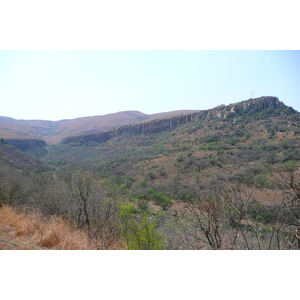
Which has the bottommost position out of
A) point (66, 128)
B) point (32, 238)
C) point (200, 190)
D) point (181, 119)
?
point (200, 190)

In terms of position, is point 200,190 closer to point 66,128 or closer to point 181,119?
point 181,119

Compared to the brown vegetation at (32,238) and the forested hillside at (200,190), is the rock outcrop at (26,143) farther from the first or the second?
the brown vegetation at (32,238)

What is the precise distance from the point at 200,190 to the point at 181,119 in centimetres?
4677

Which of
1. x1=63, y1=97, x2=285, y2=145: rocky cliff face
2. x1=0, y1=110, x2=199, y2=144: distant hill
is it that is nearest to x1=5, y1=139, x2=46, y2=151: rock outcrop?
x1=0, y1=110, x2=199, y2=144: distant hill

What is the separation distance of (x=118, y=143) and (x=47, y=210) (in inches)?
1934

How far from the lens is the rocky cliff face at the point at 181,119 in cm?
4297

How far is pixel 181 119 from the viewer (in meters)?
58.9

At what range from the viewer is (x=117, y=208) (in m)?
9.48

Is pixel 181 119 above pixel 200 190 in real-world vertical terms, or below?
→ above

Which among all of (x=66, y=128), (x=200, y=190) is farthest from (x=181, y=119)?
(x=66, y=128)

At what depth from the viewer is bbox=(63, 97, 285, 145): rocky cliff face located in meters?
43.0

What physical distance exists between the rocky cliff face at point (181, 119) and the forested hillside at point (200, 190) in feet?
1.17

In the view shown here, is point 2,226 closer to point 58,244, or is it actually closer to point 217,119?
point 58,244

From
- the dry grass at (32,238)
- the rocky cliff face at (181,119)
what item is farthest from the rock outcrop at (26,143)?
the dry grass at (32,238)
